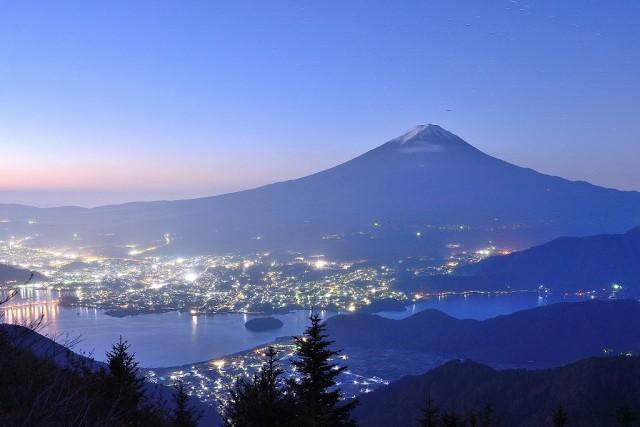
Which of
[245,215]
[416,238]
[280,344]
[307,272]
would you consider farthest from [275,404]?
[245,215]

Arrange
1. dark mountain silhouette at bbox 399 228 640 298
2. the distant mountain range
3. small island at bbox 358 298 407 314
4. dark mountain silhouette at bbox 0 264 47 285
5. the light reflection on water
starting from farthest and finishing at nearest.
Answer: the distant mountain range → dark mountain silhouette at bbox 399 228 640 298 → small island at bbox 358 298 407 314 → dark mountain silhouette at bbox 0 264 47 285 → the light reflection on water

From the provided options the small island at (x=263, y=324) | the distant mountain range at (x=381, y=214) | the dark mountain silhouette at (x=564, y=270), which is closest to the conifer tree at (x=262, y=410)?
the small island at (x=263, y=324)

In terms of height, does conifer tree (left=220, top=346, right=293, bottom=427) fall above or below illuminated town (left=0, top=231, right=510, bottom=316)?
above

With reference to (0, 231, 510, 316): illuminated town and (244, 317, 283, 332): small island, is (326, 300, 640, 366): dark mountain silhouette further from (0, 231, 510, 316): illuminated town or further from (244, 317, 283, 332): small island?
(0, 231, 510, 316): illuminated town

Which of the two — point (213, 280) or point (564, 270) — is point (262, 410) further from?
point (564, 270)

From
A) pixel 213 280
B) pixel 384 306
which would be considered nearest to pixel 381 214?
pixel 213 280

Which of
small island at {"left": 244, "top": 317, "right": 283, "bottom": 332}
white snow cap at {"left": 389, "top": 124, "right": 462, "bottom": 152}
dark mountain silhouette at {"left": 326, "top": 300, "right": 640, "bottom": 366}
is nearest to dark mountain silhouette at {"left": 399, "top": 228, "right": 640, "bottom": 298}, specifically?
dark mountain silhouette at {"left": 326, "top": 300, "right": 640, "bottom": 366}
